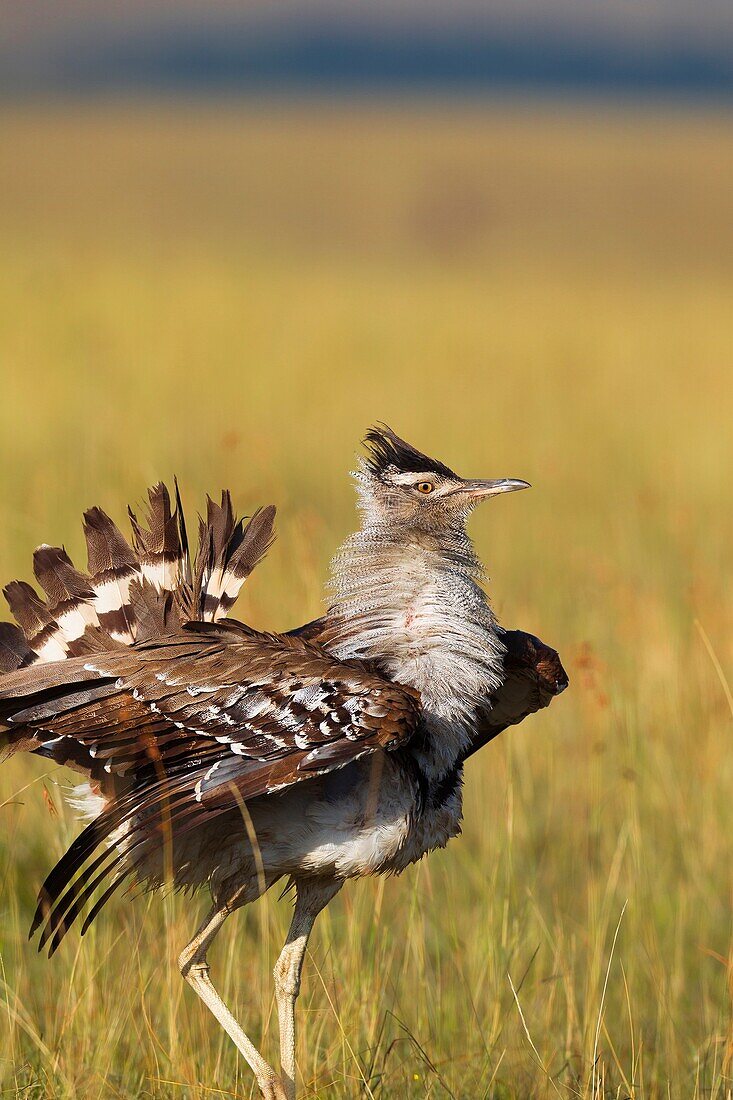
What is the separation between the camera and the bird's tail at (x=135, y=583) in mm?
4746

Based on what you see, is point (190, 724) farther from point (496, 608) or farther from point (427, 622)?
point (496, 608)

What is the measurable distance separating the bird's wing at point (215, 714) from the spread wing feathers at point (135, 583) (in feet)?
1.83

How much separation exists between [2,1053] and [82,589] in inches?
58.1

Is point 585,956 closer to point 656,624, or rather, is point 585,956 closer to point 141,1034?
point 141,1034

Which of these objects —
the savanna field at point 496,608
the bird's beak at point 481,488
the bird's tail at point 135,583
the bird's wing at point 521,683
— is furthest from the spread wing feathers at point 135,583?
the bird's wing at point 521,683

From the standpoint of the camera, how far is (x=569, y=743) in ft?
24.3

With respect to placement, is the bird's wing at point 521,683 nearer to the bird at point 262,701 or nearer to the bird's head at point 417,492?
the bird at point 262,701

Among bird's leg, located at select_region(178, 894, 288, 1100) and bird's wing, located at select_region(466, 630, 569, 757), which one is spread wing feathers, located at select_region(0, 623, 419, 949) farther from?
bird's wing, located at select_region(466, 630, 569, 757)

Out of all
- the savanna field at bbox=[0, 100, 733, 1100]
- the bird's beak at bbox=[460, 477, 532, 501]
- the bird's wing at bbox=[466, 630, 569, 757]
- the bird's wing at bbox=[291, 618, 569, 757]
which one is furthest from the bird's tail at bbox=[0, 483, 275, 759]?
the bird's wing at bbox=[466, 630, 569, 757]

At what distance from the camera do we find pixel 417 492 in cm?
483

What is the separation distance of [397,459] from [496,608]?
4.86m

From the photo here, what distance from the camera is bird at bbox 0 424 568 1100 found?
396cm

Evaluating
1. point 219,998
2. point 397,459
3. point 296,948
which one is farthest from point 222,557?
point 219,998

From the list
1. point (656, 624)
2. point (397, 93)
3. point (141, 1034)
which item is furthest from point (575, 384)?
point (397, 93)
